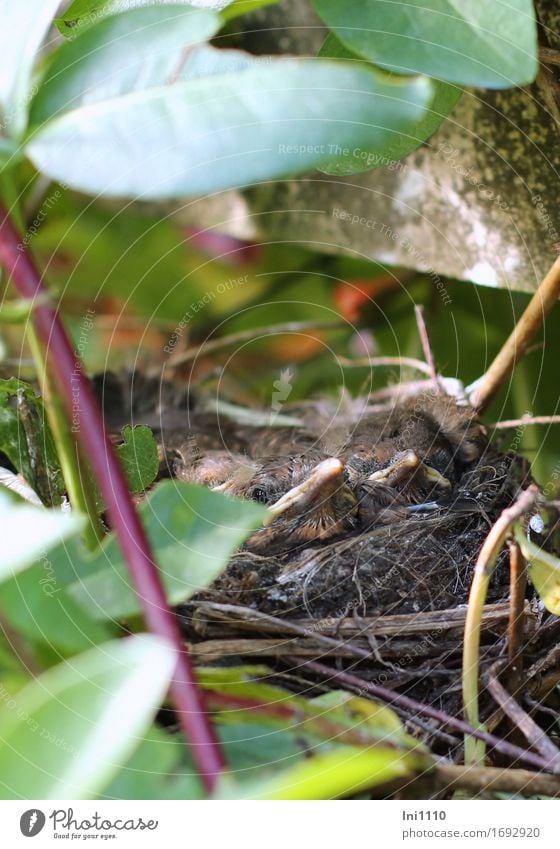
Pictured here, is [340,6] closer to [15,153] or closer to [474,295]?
[15,153]

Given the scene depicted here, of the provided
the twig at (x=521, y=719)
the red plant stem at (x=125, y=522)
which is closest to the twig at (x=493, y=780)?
the twig at (x=521, y=719)

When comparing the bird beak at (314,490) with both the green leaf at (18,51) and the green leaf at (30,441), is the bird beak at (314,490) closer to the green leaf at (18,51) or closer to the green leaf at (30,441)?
the green leaf at (30,441)

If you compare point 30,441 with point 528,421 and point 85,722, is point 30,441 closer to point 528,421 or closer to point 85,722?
point 85,722

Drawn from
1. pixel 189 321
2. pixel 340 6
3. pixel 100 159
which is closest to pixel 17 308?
pixel 100 159

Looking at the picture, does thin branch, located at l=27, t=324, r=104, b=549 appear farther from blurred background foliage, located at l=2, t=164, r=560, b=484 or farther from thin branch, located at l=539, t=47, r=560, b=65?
blurred background foliage, located at l=2, t=164, r=560, b=484

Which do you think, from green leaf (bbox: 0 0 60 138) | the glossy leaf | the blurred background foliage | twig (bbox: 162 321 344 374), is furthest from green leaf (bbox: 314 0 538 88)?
twig (bbox: 162 321 344 374)

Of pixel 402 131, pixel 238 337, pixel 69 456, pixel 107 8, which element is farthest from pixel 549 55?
pixel 238 337
